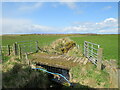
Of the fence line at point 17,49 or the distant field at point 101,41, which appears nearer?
the fence line at point 17,49

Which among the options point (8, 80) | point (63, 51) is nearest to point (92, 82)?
point (8, 80)

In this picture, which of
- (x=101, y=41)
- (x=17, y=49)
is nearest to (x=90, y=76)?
(x=17, y=49)

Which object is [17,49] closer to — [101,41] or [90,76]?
[90,76]

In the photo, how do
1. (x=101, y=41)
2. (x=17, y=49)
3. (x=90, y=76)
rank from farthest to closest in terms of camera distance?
(x=101, y=41) < (x=17, y=49) < (x=90, y=76)

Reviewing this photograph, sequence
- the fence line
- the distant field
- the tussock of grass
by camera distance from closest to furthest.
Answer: the tussock of grass
the fence line
the distant field

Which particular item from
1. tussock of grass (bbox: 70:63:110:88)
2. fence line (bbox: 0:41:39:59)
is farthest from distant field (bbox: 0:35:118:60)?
fence line (bbox: 0:41:39:59)

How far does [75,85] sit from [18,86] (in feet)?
8.97

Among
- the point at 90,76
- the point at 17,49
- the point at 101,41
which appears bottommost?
the point at 90,76

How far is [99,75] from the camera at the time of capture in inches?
184

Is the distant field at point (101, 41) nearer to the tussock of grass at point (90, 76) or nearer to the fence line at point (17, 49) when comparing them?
the tussock of grass at point (90, 76)

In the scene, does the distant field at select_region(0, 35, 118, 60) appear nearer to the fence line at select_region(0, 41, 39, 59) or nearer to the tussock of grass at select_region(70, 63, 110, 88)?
the tussock of grass at select_region(70, 63, 110, 88)

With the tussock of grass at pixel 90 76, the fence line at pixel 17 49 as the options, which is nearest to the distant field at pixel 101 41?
the tussock of grass at pixel 90 76

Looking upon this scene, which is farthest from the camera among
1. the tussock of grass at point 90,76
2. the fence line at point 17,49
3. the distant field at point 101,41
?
the distant field at point 101,41

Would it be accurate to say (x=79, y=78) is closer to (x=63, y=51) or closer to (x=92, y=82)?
(x=92, y=82)
